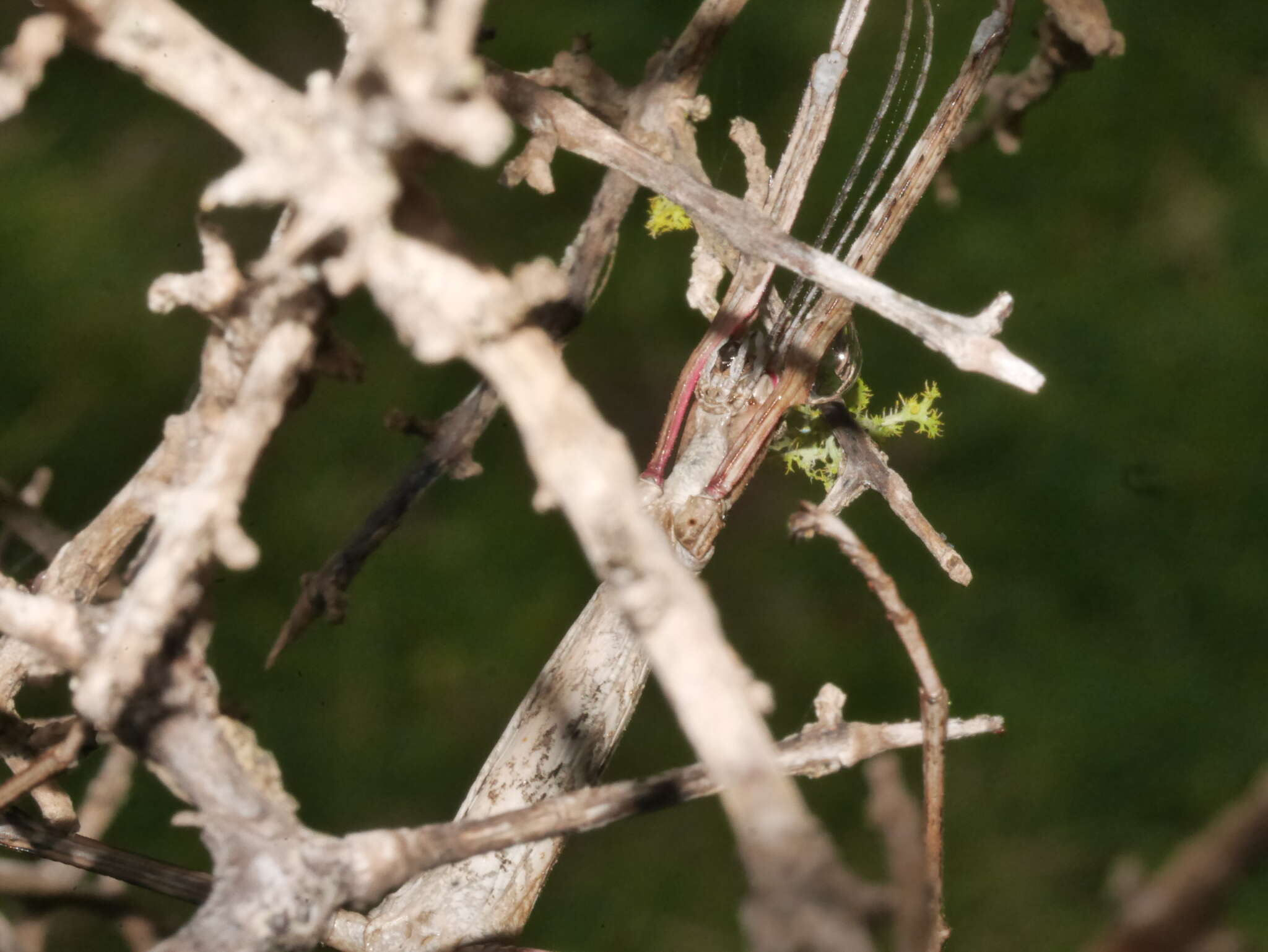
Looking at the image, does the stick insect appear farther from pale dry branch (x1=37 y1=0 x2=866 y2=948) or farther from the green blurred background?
the green blurred background

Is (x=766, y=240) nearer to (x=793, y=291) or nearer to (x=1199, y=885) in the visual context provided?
(x=793, y=291)

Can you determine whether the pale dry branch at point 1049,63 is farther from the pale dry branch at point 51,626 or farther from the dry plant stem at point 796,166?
the pale dry branch at point 51,626

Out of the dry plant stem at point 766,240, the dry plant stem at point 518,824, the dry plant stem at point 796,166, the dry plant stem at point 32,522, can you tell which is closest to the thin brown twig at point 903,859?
the dry plant stem at point 518,824

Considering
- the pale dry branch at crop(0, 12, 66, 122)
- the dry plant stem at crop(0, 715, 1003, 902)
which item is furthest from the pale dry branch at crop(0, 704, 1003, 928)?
the pale dry branch at crop(0, 12, 66, 122)

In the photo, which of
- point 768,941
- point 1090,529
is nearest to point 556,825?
point 768,941

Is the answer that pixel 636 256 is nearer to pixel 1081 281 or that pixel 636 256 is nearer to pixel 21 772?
pixel 1081 281
